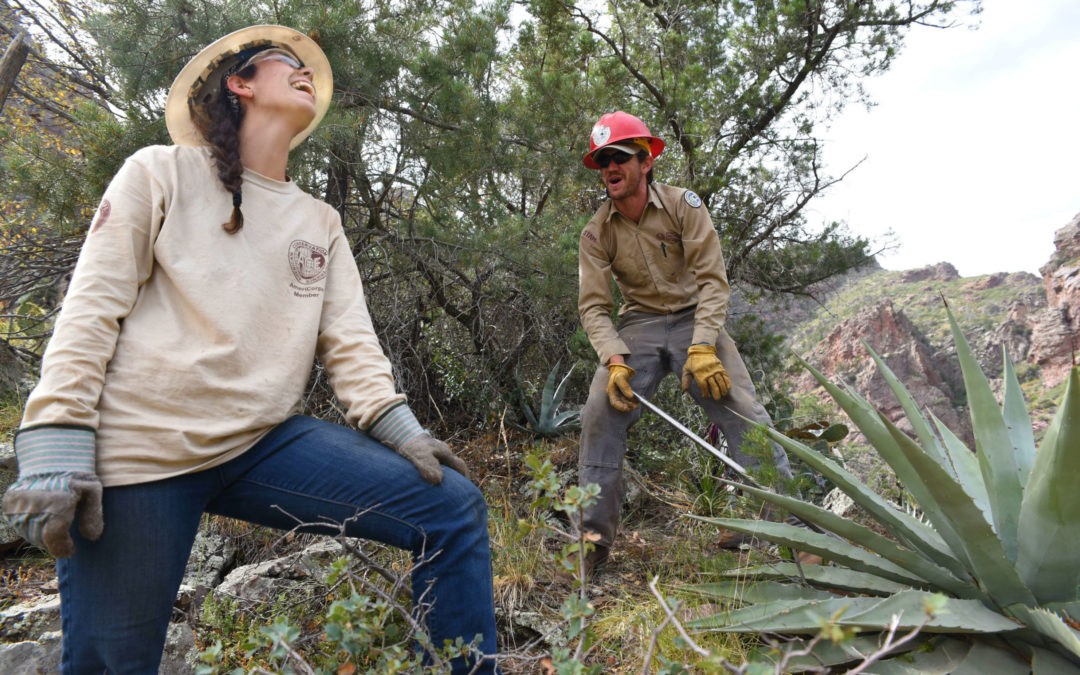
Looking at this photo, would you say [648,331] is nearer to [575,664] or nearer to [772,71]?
[575,664]

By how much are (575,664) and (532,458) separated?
46cm

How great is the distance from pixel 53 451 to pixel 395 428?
0.78 m

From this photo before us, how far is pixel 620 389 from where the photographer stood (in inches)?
133

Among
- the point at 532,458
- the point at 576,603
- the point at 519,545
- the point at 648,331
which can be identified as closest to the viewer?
the point at 576,603

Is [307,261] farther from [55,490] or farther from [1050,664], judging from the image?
[1050,664]

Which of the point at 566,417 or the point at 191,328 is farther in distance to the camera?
the point at 566,417

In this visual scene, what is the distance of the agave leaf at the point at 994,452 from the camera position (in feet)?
7.22

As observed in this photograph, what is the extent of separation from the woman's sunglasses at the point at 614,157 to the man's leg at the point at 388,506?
2.23 metres

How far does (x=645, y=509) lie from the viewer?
14.1 feet

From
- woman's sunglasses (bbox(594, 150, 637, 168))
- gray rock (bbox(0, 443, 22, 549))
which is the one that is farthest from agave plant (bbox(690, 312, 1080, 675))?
gray rock (bbox(0, 443, 22, 549))

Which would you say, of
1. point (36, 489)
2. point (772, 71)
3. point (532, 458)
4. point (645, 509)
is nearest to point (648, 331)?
point (645, 509)

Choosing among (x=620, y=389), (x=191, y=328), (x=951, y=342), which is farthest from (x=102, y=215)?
(x=951, y=342)

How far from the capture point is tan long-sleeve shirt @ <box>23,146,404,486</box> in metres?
1.64

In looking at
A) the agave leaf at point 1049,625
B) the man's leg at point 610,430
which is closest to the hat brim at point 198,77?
the man's leg at point 610,430
